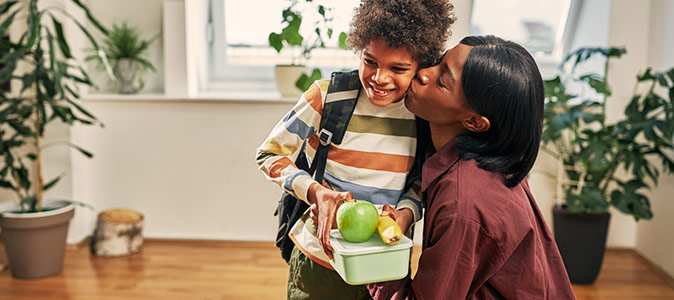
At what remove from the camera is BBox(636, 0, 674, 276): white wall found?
2.77 metres

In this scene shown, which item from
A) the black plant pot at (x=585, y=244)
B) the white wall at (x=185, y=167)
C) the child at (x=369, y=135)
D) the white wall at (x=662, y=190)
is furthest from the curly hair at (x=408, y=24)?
the white wall at (x=662, y=190)

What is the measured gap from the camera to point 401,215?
1073 millimetres

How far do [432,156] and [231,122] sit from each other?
7.33 feet

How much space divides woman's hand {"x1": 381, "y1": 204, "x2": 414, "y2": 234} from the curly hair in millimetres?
282

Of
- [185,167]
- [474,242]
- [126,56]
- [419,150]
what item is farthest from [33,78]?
[474,242]

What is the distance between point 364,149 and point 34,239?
2160 mm

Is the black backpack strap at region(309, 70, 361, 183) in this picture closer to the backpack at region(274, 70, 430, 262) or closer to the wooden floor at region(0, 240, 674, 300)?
the backpack at region(274, 70, 430, 262)

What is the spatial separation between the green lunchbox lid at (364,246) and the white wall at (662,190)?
94.2 inches

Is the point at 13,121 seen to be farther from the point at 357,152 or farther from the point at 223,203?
the point at 357,152

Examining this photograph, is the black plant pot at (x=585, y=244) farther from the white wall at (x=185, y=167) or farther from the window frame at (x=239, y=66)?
the white wall at (x=185, y=167)

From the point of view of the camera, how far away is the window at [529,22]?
328 centimetres

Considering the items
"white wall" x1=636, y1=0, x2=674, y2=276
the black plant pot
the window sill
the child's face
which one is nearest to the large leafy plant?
the window sill

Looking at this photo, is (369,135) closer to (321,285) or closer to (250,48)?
(321,285)

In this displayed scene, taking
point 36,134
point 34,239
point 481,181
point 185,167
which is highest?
point 481,181
